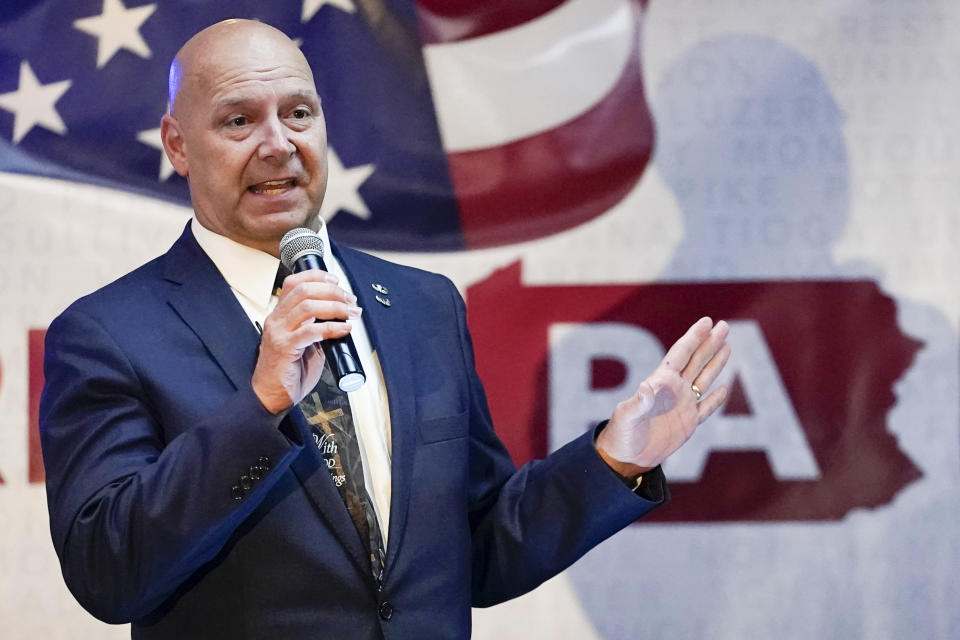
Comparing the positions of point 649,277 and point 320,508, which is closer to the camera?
point 320,508

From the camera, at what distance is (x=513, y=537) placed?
190 centimetres

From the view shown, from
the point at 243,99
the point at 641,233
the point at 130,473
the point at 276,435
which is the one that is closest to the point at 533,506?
the point at 276,435

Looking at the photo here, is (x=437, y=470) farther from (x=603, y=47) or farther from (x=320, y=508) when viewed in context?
(x=603, y=47)

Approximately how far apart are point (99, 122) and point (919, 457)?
221 cm

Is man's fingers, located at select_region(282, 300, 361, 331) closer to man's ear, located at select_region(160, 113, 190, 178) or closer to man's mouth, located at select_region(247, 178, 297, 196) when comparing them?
man's mouth, located at select_region(247, 178, 297, 196)

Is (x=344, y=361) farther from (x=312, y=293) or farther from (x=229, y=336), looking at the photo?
(x=229, y=336)

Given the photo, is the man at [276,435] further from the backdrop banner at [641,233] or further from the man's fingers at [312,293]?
the backdrop banner at [641,233]

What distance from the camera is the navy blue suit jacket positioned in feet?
4.99

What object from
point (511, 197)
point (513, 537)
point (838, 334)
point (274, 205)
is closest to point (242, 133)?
point (274, 205)

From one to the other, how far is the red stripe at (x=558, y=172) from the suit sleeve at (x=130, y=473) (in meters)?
1.37

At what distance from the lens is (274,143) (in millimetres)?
1850

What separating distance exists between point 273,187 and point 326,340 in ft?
1.75

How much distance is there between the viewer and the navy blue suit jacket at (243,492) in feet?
4.99

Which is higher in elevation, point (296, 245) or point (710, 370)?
point (296, 245)
